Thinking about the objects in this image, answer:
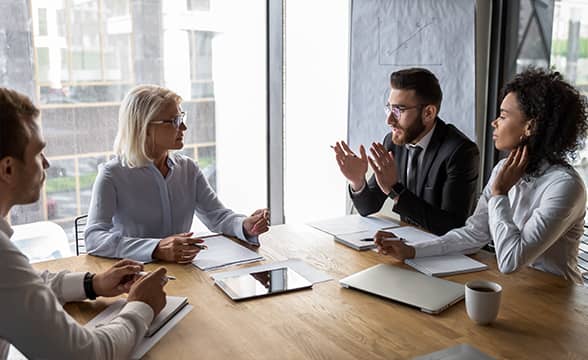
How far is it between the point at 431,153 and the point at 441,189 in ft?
0.53

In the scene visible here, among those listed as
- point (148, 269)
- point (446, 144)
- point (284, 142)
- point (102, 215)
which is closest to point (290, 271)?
point (148, 269)

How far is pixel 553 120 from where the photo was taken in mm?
1987

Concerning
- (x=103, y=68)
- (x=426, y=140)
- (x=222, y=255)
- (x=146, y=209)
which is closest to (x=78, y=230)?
(x=103, y=68)

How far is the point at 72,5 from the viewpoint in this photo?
3264mm

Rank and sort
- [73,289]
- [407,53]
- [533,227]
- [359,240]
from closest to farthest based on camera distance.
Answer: [73,289]
[533,227]
[359,240]
[407,53]

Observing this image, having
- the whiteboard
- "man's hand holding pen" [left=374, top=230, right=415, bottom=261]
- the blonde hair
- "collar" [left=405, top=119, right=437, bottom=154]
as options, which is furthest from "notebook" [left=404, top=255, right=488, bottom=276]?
the whiteboard

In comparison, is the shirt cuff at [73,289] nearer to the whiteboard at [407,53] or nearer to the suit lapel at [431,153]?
the suit lapel at [431,153]

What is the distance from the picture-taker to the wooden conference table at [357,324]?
1292 millimetres

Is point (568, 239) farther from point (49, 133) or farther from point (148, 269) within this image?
point (49, 133)

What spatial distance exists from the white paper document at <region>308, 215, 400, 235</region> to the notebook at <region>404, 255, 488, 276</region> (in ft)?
1.12

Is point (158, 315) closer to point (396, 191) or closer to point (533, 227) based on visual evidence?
point (533, 227)

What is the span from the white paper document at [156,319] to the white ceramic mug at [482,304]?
2.24ft

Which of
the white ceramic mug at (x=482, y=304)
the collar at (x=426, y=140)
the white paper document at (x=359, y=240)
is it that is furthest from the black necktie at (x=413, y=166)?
the white ceramic mug at (x=482, y=304)

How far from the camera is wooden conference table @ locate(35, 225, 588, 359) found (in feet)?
4.24
